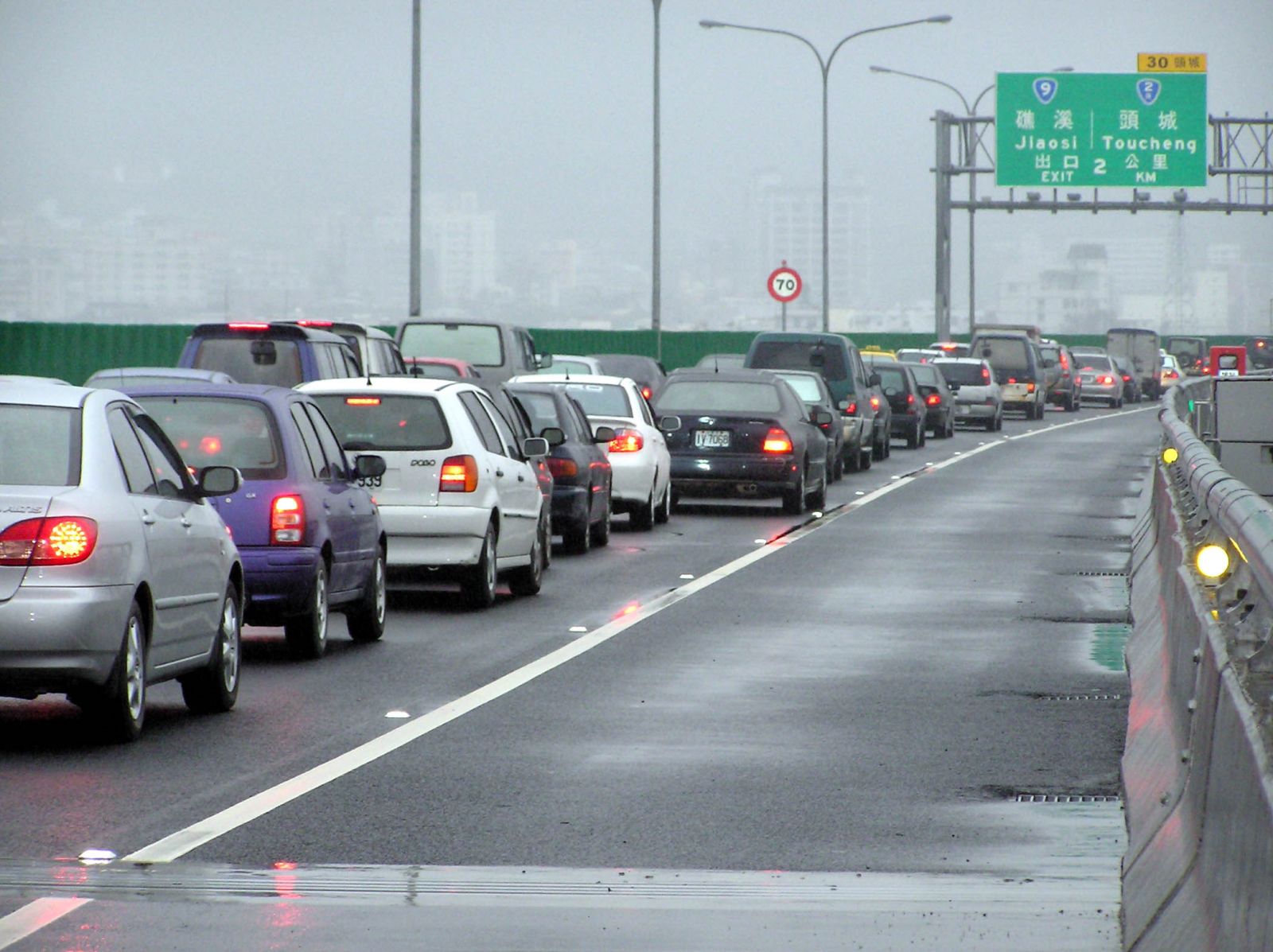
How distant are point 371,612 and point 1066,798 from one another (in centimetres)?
628

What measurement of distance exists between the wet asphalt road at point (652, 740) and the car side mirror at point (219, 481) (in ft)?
3.18

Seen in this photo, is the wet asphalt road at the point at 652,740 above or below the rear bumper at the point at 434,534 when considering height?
below

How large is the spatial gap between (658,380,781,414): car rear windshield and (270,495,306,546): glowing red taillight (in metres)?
14.5

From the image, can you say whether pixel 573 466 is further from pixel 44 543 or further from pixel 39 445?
pixel 44 543

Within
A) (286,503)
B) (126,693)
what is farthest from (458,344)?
(126,693)

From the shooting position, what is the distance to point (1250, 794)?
5375mm

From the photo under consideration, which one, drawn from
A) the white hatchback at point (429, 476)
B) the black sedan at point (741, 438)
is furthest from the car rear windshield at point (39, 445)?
the black sedan at point (741, 438)

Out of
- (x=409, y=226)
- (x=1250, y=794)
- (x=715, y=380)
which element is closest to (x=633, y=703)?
(x=1250, y=794)

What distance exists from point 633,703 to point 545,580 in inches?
292

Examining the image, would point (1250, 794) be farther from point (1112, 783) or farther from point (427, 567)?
point (427, 567)

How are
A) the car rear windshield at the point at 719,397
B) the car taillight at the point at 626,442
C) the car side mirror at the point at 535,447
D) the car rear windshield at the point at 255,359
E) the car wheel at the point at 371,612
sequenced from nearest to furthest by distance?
the car wheel at the point at 371,612 < the car side mirror at the point at 535,447 < the car rear windshield at the point at 255,359 < the car taillight at the point at 626,442 < the car rear windshield at the point at 719,397

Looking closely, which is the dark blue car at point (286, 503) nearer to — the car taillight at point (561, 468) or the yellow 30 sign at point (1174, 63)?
the car taillight at point (561, 468)

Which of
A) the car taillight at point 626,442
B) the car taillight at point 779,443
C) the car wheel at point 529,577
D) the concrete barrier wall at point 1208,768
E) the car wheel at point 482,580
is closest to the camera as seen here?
the concrete barrier wall at point 1208,768

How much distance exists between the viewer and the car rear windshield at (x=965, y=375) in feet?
187
